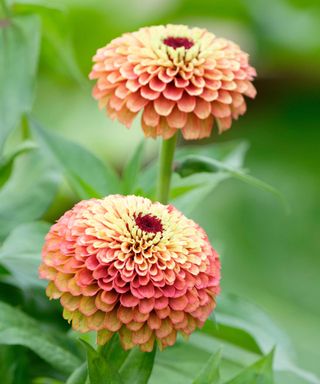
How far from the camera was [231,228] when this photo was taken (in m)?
1.55

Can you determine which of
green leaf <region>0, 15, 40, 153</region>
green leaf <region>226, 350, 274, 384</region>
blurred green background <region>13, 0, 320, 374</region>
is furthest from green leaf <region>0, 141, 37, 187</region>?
blurred green background <region>13, 0, 320, 374</region>

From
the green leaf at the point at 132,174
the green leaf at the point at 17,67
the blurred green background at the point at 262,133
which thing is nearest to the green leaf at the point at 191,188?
the green leaf at the point at 132,174

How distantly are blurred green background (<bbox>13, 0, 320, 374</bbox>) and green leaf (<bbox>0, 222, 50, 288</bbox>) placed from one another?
670 millimetres

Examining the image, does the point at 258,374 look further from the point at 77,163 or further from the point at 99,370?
the point at 77,163

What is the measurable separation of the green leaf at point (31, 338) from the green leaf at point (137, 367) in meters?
0.06

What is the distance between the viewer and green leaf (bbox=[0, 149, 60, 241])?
25.0 inches

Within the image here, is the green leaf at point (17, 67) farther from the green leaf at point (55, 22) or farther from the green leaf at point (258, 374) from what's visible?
the green leaf at point (258, 374)

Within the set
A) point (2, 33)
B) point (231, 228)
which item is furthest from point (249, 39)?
point (2, 33)

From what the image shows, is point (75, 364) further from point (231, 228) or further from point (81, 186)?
point (231, 228)

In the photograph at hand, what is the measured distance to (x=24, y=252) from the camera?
568mm

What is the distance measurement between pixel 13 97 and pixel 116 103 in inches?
6.1

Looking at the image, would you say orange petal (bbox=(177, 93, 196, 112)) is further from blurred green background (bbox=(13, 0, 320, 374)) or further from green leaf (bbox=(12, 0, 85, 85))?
blurred green background (bbox=(13, 0, 320, 374))

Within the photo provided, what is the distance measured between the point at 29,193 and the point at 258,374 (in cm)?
26

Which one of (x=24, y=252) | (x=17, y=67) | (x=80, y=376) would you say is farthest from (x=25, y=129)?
(x=80, y=376)
